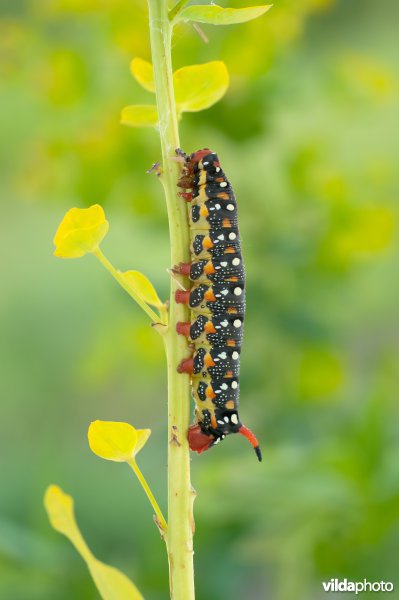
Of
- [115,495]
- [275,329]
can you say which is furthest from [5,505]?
[275,329]

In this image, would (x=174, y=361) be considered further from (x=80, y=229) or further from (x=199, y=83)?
(x=199, y=83)

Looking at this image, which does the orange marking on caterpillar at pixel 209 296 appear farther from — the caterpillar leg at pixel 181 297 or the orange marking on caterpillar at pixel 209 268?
the caterpillar leg at pixel 181 297

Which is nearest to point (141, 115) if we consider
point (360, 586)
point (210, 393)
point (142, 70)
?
point (142, 70)

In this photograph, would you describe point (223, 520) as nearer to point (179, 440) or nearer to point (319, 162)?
point (319, 162)

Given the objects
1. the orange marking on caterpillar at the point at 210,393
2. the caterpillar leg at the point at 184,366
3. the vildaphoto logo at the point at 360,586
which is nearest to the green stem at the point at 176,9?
the caterpillar leg at the point at 184,366

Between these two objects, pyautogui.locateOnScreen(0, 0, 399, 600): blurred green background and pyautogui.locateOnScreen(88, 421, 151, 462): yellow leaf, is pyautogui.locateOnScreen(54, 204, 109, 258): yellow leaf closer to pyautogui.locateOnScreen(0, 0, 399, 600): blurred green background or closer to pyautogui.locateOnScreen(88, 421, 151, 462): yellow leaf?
pyautogui.locateOnScreen(88, 421, 151, 462): yellow leaf

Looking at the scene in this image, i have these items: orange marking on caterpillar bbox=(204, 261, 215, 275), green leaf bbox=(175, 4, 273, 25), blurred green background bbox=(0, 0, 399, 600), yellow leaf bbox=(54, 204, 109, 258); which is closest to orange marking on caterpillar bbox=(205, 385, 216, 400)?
orange marking on caterpillar bbox=(204, 261, 215, 275)
